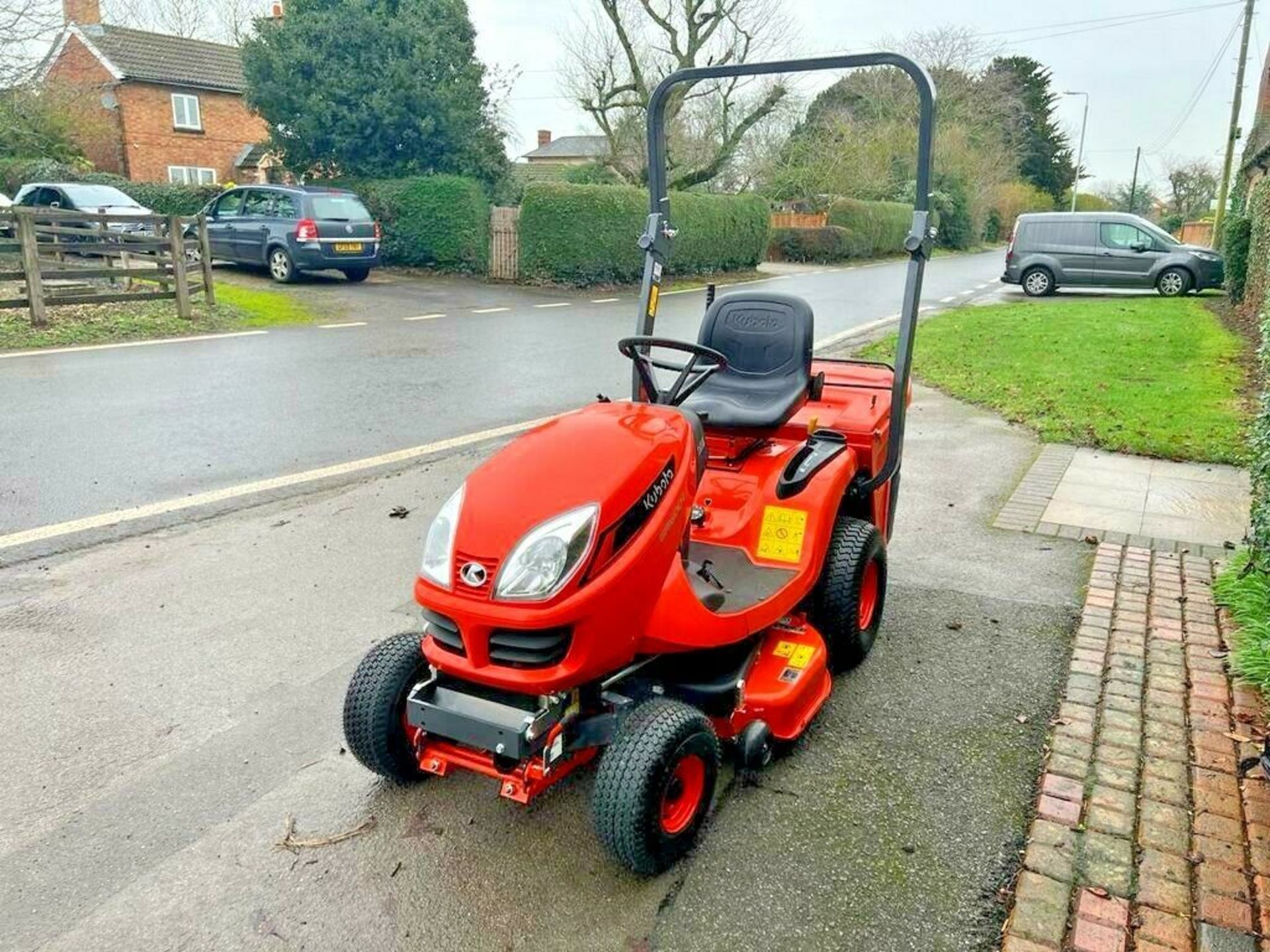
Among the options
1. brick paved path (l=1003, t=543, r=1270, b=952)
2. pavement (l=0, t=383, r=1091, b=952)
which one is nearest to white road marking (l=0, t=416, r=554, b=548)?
pavement (l=0, t=383, r=1091, b=952)

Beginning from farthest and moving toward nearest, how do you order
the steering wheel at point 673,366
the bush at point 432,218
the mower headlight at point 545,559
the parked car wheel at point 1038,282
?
the bush at point 432,218 < the parked car wheel at point 1038,282 < the steering wheel at point 673,366 < the mower headlight at point 545,559

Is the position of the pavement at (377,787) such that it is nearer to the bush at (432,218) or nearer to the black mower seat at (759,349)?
the black mower seat at (759,349)

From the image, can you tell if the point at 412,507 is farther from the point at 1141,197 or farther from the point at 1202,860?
the point at 1141,197

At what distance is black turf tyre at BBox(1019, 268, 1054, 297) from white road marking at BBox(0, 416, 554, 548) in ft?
47.7

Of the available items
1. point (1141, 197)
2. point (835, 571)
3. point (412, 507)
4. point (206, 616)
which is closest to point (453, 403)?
point (412, 507)

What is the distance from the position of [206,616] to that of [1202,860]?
3549mm

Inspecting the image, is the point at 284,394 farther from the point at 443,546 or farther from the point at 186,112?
the point at 186,112

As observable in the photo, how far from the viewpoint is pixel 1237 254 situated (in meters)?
16.3

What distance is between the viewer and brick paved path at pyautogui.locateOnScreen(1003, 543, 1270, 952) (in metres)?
2.25

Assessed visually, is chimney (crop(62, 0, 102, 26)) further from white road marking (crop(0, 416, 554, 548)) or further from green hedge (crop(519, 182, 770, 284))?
white road marking (crop(0, 416, 554, 548))

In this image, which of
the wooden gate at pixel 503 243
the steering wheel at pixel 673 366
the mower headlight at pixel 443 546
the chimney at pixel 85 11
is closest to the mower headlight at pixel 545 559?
the mower headlight at pixel 443 546

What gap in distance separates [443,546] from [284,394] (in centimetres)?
652

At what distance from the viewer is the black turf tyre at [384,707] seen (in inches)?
102

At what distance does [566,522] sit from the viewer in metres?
2.27
